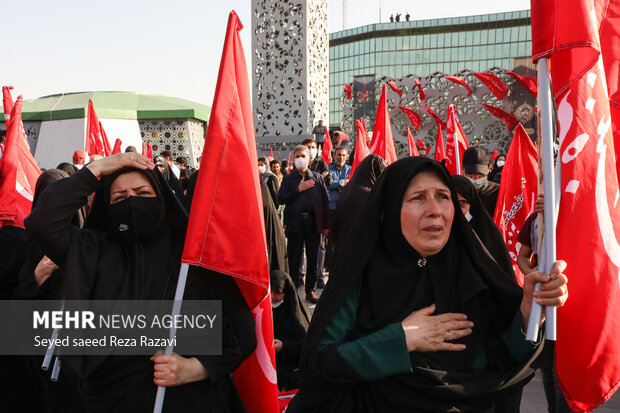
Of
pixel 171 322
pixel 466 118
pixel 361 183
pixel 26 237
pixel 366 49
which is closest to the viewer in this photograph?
pixel 171 322

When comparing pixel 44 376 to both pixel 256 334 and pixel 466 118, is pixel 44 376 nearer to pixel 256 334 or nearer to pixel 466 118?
pixel 256 334

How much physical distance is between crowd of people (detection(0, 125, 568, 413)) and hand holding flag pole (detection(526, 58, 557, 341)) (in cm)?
4

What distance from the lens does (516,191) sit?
4.01 metres

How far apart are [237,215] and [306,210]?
405cm

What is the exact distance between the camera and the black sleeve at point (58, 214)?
1996mm

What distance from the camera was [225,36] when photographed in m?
2.14

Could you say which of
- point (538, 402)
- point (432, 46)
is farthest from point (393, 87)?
point (432, 46)

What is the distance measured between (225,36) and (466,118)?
18.7 m

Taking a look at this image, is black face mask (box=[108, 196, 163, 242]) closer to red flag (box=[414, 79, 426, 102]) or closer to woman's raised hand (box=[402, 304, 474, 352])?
woman's raised hand (box=[402, 304, 474, 352])

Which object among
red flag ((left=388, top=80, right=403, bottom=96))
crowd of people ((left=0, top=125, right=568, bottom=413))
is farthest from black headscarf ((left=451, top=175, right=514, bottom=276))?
red flag ((left=388, top=80, right=403, bottom=96))

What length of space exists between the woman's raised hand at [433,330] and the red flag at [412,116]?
1917cm

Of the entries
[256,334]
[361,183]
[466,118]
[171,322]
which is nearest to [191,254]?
[171,322]

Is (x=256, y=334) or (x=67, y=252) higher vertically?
(x=67, y=252)

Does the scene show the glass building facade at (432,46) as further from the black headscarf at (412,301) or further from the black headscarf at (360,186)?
the black headscarf at (412,301)
